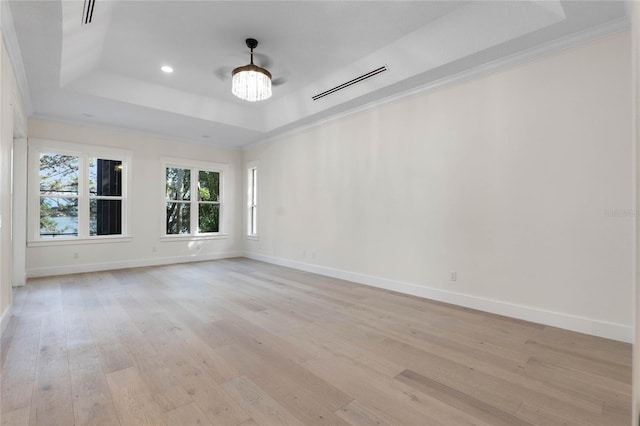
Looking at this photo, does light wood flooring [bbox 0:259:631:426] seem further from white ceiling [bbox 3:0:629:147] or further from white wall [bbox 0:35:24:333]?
white ceiling [bbox 3:0:629:147]

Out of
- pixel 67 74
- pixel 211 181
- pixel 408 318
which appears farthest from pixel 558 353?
pixel 211 181

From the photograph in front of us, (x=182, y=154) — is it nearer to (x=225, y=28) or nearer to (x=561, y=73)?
(x=225, y=28)

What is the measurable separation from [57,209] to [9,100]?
3.03m

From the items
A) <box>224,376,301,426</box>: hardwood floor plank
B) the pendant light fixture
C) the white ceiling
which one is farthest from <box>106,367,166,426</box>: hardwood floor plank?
the pendant light fixture

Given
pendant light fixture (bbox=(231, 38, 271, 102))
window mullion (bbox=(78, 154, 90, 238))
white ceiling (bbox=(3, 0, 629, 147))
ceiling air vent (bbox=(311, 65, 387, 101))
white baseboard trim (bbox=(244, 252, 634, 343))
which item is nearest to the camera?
white baseboard trim (bbox=(244, 252, 634, 343))

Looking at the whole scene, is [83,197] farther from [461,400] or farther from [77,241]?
[461,400]

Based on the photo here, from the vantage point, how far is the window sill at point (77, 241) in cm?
523

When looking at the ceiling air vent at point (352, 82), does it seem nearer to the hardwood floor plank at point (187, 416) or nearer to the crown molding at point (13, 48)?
the crown molding at point (13, 48)

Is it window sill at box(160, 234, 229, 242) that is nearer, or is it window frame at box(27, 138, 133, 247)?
window frame at box(27, 138, 133, 247)

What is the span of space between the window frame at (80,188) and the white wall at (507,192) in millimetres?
4250

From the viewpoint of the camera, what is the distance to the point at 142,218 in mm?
6320

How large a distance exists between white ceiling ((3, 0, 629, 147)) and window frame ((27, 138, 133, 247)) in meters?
0.57

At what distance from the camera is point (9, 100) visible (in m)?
3.11

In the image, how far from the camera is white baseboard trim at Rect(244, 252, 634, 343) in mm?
2732
